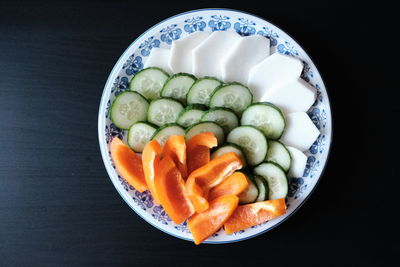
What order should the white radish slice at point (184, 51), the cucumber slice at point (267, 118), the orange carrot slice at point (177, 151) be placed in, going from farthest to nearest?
the white radish slice at point (184, 51)
the cucumber slice at point (267, 118)
the orange carrot slice at point (177, 151)

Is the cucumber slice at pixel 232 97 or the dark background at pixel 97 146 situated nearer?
the cucumber slice at pixel 232 97

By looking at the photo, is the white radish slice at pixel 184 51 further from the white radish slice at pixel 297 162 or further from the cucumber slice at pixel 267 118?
the white radish slice at pixel 297 162

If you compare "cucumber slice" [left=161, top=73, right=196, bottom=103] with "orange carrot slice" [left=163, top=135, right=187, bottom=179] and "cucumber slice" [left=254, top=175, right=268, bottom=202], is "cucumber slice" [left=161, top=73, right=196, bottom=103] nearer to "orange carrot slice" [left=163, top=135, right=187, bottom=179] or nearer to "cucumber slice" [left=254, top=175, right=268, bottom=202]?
"orange carrot slice" [left=163, top=135, right=187, bottom=179]

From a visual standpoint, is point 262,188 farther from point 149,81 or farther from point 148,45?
point 148,45

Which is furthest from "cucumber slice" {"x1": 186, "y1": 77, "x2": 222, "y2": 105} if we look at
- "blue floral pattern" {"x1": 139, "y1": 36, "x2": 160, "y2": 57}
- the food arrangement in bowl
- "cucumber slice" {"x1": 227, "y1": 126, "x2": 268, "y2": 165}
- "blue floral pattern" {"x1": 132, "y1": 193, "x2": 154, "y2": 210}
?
"blue floral pattern" {"x1": 132, "y1": 193, "x2": 154, "y2": 210}

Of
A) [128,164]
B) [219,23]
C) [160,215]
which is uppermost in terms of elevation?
[219,23]

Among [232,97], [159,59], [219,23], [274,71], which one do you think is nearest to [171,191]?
[232,97]

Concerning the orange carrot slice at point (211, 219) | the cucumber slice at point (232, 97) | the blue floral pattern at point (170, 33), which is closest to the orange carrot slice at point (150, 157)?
the orange carrot slice at point (211, 219)

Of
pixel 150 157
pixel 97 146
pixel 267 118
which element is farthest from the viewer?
pixel 97 146

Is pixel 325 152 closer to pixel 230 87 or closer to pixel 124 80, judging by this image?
pixel 230 87
